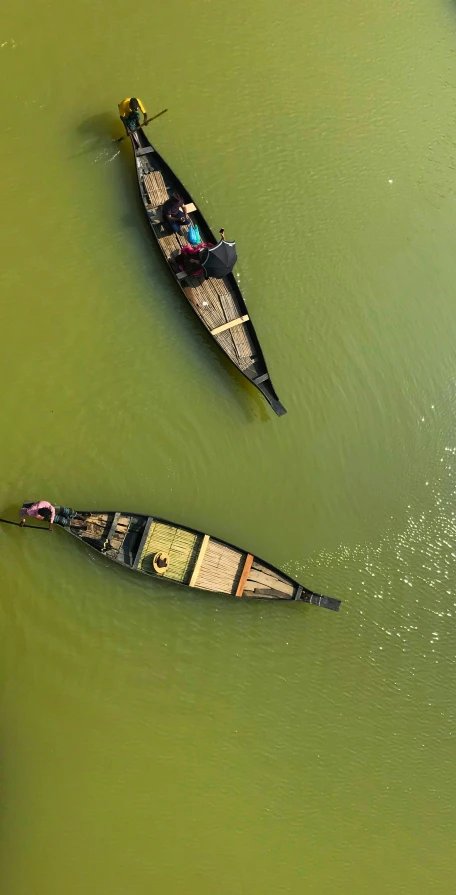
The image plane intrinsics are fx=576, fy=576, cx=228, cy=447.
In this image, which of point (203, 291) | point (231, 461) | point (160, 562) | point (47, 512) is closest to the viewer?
point (47, 512)

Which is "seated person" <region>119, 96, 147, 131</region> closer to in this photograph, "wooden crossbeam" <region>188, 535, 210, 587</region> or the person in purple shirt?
the person in purple shirt

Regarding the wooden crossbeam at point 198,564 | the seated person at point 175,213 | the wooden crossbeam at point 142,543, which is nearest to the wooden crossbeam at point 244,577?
the wooden crossbeam at point 198,564

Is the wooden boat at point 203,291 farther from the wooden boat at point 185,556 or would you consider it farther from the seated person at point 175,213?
the wooden boat at point 185,556

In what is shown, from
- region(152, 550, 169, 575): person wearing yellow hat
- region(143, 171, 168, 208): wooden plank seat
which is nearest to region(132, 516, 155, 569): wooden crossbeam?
region(152, 550, 169, 575): person wearing yellow hat

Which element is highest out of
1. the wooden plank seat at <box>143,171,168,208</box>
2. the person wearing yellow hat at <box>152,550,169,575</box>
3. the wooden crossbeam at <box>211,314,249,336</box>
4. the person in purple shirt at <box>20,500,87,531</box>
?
the wooden plank seat at <box>143,171,168,208</box>

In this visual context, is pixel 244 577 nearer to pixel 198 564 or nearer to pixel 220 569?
pixel 220 569

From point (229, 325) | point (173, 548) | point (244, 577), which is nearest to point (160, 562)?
point (173, 548)
